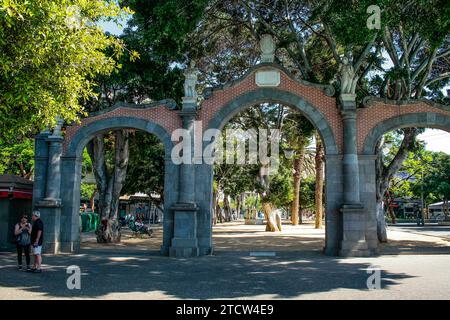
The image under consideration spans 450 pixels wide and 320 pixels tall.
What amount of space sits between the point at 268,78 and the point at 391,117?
195 inches

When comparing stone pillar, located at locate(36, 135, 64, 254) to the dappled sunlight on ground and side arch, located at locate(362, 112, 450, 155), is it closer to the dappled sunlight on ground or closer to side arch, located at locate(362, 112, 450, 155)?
the dappled sunlight on ground

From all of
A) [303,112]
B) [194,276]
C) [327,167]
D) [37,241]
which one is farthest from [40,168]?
[327,167]

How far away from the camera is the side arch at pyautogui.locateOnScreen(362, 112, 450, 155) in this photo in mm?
15675

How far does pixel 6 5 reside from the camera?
6688 mm

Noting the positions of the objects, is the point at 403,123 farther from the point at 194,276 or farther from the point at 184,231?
the point at 194,276

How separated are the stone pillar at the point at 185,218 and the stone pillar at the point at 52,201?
15.2 ft

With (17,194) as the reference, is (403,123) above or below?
above

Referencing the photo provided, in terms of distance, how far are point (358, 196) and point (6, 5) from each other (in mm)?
12546

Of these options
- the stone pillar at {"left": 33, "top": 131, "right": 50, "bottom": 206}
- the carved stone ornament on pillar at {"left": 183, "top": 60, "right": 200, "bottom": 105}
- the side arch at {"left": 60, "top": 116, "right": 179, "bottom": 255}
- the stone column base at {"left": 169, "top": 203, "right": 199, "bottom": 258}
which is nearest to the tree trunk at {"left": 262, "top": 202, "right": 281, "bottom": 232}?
the side arch at {"left": 60, "top": 116, "right": 179, "bottom": 255}

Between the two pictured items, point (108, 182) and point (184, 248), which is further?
point (108, 182)

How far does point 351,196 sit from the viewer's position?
1507 centimetres

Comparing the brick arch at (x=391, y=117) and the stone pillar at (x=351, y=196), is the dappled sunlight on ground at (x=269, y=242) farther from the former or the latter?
the brick arch at (x=391, y=117)

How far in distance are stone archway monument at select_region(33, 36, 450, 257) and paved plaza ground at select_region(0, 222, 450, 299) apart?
114cm

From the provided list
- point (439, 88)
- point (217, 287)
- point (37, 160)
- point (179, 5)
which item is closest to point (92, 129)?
point (37, 160)
